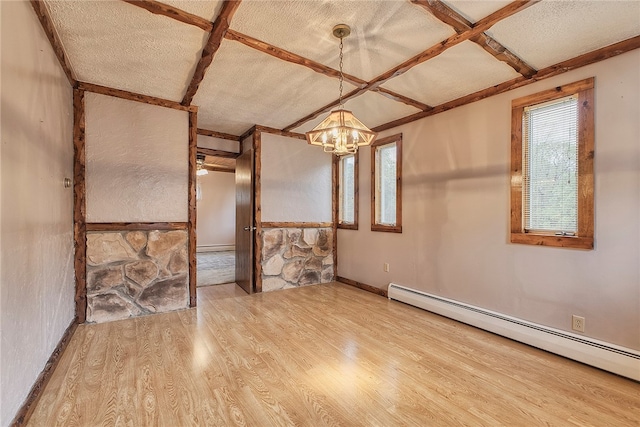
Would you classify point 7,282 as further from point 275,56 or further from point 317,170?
A: point 317,170

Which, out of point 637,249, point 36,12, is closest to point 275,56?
point 36,12

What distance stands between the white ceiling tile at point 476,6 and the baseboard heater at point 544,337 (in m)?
2.61

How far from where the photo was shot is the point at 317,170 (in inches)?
199

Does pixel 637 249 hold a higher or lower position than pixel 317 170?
lower

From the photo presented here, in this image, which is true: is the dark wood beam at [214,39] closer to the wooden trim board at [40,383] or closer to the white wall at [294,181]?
the white wall at [294,181]

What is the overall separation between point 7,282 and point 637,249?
4073mm

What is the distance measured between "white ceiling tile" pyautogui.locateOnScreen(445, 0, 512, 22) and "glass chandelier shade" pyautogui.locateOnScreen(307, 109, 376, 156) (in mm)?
944

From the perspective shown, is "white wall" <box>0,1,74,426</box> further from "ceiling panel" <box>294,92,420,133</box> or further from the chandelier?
"ceiling panel" <box>294,92,420,133</box>

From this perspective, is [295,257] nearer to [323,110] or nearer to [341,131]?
[323,110]

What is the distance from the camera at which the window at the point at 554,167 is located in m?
2.39

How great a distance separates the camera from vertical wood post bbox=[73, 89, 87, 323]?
3002 millimetres

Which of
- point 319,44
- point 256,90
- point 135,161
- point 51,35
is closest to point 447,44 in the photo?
point 319,44

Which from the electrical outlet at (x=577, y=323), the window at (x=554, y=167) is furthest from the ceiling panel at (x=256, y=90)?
the electrical outlet at (x=577, y=323)

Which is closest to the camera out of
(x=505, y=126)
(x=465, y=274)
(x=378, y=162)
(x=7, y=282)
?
(x=7, y=282)
